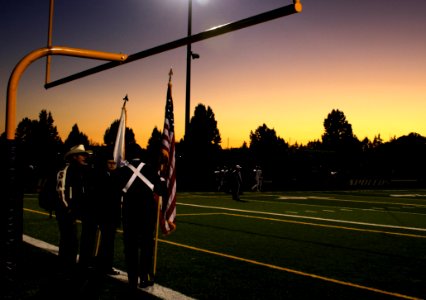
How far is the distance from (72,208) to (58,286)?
103 cm

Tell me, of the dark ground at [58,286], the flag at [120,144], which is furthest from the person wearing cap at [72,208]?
the flag at [120,144]

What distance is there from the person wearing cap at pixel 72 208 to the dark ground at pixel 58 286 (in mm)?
231

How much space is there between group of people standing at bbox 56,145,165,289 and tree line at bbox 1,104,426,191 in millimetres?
378

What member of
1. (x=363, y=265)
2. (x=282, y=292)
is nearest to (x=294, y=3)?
(x=282, y=292)

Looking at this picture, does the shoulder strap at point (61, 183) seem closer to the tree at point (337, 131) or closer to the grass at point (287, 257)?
the grass at point (287, 257)

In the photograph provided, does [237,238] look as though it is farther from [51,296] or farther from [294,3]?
[294,3]

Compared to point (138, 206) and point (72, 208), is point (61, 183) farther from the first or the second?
point (138, 206)

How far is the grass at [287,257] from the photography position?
241 inches

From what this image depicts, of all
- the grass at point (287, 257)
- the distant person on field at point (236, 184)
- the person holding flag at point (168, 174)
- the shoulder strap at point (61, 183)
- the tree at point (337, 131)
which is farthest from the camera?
the tree at point (337, 131)

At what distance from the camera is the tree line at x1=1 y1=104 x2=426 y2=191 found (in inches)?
1110

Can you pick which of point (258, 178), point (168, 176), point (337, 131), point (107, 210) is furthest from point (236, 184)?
point (337, 131)

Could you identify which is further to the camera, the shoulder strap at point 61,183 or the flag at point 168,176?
the flag at point 168,176

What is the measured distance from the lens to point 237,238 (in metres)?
10.4

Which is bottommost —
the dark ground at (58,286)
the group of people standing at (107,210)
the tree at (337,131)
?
the dark ground at (58,286)
